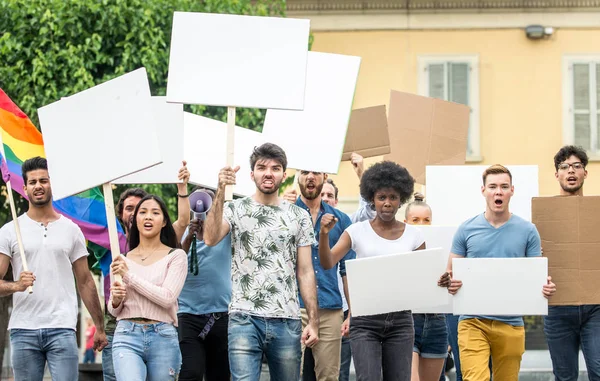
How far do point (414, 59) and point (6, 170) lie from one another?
→ 14.3m

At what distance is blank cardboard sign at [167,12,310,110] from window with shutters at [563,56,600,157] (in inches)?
572

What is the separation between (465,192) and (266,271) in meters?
2.75

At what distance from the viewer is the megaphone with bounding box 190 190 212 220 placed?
9.16m

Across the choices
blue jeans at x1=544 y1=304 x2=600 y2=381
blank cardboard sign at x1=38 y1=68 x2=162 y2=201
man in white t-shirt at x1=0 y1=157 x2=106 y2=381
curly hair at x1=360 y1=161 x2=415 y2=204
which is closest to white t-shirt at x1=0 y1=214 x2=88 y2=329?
man in white t-shirt at x1=0 y1=157 x2=106 y2=381

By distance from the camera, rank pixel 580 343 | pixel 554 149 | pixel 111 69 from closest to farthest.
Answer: pixel 580 343, pixel 111 69, pixel 554 149

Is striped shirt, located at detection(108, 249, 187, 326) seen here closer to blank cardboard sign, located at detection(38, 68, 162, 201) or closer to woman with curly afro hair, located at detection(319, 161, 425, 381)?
blank cardboard sign, located at detection(38, 68, 162, 201)

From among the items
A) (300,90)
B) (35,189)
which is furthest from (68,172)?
(300,90)

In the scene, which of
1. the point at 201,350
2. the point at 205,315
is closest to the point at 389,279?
the point at 205,315

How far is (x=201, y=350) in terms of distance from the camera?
31.5 ft

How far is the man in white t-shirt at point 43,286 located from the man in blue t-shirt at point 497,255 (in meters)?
2.50

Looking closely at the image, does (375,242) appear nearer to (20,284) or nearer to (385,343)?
(385,343)

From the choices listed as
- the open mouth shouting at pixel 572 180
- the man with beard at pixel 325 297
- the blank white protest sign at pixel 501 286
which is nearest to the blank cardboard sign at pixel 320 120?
the man with beard at pixel 325 297

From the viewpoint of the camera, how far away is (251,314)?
817cm

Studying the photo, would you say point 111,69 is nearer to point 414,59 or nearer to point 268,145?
point 414,59
